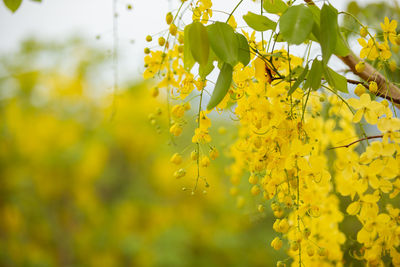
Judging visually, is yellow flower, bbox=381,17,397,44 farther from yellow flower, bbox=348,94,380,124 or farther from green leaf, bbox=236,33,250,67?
green leaf, bbox=236,33,250,67

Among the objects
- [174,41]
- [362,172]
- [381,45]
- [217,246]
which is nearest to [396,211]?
[362,172]

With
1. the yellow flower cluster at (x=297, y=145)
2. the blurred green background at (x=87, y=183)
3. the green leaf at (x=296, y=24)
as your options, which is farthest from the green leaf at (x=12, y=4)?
the blurred green background at (x=87, y=183)

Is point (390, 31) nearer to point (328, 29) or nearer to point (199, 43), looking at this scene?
point (328, 29)

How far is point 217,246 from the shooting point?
2.72 metres

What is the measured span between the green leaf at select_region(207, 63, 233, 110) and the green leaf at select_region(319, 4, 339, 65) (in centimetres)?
10

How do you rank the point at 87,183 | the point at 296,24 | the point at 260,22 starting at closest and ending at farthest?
→ the point at 296,24, the point at 260,22, the point at 87,183

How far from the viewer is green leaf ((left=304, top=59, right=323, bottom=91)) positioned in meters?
0.39

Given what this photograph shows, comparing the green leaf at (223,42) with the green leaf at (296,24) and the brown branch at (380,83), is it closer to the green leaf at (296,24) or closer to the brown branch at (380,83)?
the green leaf at (296,24)

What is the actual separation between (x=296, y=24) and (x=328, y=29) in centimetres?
4

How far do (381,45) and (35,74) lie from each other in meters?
3.07

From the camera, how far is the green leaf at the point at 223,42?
0.39 metres

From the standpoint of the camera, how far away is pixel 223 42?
39 centimetres

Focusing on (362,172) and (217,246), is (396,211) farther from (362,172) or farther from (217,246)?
(217,246)

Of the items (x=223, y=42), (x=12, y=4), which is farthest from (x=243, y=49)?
(x=12, y=4)
